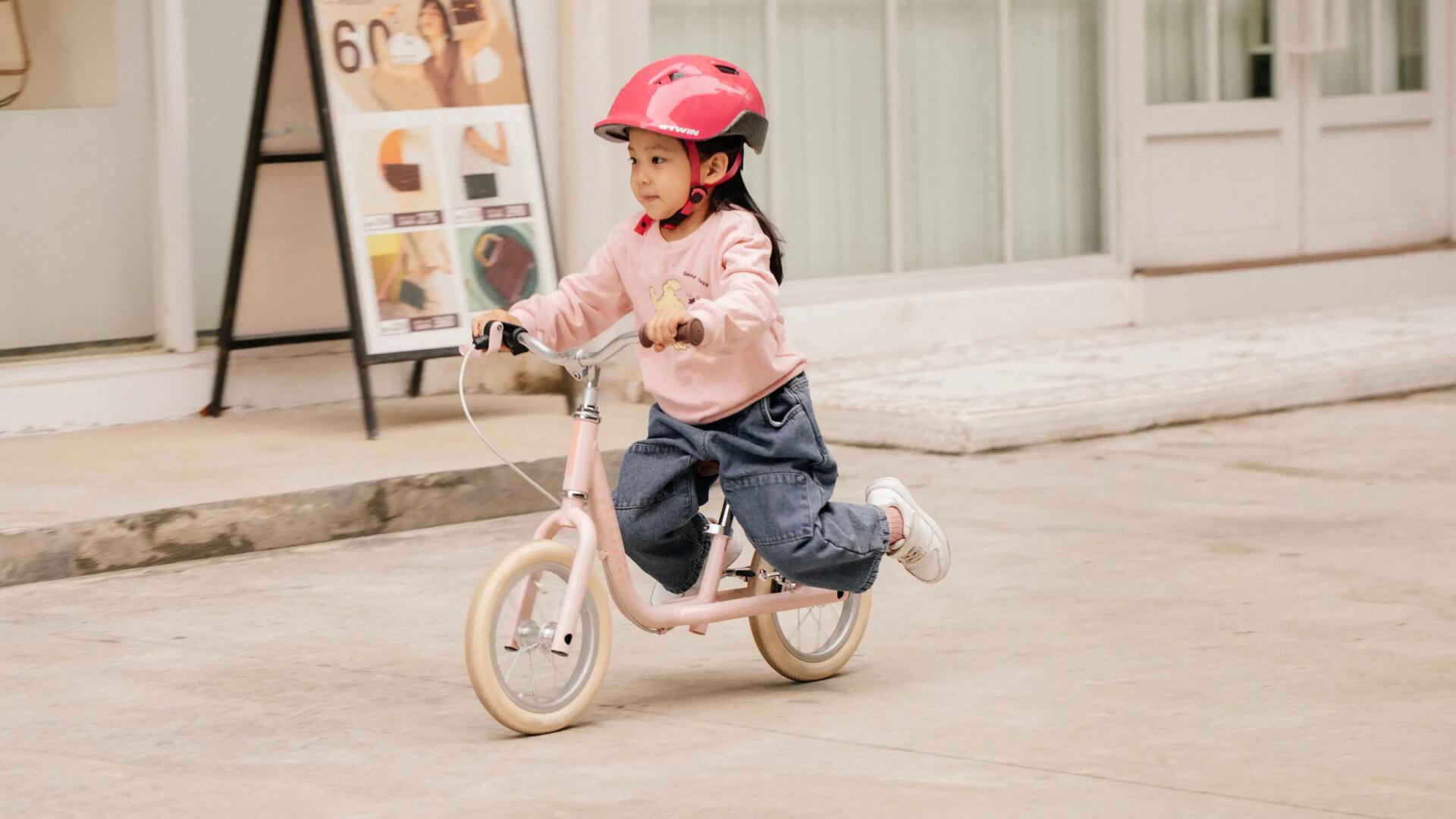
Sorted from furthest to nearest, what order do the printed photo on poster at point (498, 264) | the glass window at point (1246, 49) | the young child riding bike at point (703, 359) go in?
the glass window at point (1246, 49) < the printed photo on poster at point (498, 264) < the young child riding bike at point (703, 359)

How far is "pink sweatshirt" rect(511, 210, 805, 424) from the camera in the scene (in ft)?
13.3

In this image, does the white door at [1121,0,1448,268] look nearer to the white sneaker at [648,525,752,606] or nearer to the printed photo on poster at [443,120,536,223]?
the printed photo on poster at [443,120,536,223]

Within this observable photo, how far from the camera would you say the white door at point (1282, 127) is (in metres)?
10.6

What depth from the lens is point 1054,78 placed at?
33.7ft

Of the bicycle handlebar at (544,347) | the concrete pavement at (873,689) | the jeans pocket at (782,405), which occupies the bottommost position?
the concrete pavement at (873,689)

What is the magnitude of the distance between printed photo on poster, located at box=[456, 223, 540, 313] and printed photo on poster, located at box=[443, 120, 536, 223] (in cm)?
5

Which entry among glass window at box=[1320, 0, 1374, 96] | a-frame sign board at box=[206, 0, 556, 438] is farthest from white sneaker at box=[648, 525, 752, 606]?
glass window at box=[1320, 0, 1374, 96]

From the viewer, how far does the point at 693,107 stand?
13.1ft

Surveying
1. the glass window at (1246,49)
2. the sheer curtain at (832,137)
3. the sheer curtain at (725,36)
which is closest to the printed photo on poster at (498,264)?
the sheer curtain at (725,36)

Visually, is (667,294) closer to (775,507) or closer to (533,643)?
(775,507)

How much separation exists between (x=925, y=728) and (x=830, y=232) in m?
5.91

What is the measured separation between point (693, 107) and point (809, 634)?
118cm

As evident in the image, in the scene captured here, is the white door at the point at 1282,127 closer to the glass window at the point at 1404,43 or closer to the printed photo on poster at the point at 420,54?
the glass window at the point at 1404,43

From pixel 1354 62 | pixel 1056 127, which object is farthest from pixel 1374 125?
pixel 1056 127
